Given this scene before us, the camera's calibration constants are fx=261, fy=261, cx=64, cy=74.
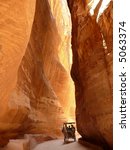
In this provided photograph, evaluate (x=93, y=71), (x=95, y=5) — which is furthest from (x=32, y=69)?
(x=95, y=5)

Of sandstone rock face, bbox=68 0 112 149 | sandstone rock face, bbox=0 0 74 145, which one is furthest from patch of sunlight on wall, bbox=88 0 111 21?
sandstone rock face, bbox=0 0 74 145

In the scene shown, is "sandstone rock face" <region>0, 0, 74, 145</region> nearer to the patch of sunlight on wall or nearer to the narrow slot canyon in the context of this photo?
the narrow slot canyon

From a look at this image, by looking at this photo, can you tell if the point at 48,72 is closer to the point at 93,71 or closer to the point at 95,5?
the point at 93,71

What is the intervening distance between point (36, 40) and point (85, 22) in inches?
176

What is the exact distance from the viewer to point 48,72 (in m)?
15.4

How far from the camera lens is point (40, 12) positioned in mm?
12969

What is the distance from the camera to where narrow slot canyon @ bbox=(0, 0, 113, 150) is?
492cm

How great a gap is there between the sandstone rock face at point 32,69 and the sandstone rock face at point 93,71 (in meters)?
1.79

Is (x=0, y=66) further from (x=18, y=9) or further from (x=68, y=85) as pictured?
(x=68, y=85)

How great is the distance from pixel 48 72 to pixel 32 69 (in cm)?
429

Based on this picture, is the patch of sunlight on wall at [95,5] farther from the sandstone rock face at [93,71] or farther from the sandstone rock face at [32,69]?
the sandstone rock face at [32,69]

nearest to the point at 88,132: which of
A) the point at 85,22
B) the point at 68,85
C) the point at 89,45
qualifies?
the point at 89,45

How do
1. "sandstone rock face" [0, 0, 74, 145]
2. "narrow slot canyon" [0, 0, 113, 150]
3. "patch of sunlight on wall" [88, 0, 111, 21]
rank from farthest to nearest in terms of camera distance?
"patch of sunlight on wall" [88, 0, 111, 21]
"narrow slot canyon" [0, 0, 113, 150]
"sandstone rock face" [0, 0, 74, 145]

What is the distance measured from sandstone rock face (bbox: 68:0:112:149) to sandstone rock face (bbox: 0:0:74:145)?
1.79 meters
